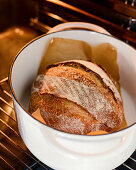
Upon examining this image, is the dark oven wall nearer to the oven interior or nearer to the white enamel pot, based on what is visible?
the oven interior

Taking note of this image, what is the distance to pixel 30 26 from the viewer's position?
1.12 meters

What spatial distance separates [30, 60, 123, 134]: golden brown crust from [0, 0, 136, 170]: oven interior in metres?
0.10

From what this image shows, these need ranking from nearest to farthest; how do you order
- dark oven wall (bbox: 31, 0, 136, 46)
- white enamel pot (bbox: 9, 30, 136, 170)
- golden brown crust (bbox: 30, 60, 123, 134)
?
white enamel pot (bbox: 9, 30, 136, 170) < golden brown crust (bbox: 30, 60, 123, 134) < dark oven wall (bbox: 31, 0, 136, 46)

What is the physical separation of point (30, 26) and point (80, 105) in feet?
2.18

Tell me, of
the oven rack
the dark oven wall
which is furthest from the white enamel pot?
the dark oven wall

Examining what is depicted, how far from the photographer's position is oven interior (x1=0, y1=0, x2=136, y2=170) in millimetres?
581

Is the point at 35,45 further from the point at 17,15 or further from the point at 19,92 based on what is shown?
the point at 17,15

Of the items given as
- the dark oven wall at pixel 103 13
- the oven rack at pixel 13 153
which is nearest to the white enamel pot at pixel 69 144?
the oven rack at pixel 13 153

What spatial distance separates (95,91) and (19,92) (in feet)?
0.68

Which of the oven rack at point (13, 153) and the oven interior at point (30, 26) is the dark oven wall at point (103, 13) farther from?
the oven rack at point (13, 153)

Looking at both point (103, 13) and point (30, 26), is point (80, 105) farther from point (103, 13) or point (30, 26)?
point (30, 26)

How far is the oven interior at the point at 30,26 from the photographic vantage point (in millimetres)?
581

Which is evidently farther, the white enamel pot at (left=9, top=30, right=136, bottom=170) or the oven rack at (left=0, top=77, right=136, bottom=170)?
the oven rack at (left=0, top=77, right=136, bottom=170)

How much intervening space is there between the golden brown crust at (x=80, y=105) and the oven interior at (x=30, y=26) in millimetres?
97
